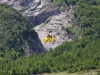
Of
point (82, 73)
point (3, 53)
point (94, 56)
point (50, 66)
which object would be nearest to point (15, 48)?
point (3, 53)

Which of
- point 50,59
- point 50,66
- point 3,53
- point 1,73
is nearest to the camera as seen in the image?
point 1,73

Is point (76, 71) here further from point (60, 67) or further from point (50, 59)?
point (50, 59)

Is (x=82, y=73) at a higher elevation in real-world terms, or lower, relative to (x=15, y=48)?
higher

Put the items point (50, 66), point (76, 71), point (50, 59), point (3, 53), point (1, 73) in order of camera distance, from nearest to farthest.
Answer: point (1, 73), point (76, 71), point (50, 66), point (50, 59), point (3, 53)

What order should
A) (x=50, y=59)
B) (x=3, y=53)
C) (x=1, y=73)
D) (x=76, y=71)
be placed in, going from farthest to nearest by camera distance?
1. (x=3, y=53)
2. (x=50, y=59)
3. (x=76, y=71)
4. (x=1, y=73)

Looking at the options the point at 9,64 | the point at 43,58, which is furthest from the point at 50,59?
the point at 9,64

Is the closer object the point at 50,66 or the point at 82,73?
the point at 82,73

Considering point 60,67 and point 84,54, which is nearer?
point 60,67

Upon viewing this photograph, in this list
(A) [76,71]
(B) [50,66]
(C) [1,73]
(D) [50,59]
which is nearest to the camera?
(C) [1,73]

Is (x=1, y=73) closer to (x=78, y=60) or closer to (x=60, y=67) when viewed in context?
(x=60, y=67)
